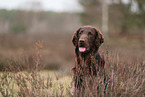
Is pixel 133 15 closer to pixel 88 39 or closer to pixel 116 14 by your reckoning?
pixel 116 14

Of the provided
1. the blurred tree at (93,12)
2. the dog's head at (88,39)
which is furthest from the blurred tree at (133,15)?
the dog's head at (88,39)

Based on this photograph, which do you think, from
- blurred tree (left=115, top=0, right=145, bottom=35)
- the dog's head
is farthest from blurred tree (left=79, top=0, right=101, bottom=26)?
the dog's head

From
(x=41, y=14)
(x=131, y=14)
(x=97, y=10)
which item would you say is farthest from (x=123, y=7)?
(x=41, y=14)

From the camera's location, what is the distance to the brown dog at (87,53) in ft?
11.6

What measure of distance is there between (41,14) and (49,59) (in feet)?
124

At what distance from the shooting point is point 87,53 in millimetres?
3750

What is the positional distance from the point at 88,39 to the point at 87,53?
27 centimetres

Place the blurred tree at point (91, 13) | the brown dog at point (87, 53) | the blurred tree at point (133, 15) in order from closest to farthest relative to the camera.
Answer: the brown dog at point (87, 53) → the blurred tree at point (133, 15) → the blurred tree at point (91, 13)

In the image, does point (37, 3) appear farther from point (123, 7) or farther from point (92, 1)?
point (123, 7)

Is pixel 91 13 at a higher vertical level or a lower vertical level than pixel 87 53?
higher

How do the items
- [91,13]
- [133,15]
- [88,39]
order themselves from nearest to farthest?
[88,39] < [133,15] < [91,13]

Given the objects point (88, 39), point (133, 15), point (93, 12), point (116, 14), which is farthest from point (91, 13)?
point (88, 39)

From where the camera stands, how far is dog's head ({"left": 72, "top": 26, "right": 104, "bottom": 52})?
359 cm

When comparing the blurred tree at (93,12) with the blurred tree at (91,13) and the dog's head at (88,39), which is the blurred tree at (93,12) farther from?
the dog's head at (88,39)
